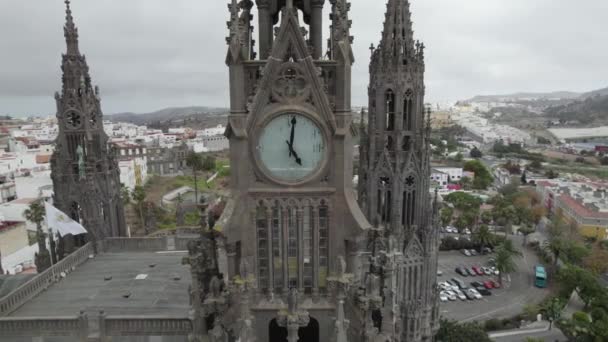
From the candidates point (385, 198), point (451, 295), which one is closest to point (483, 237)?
point (451, 295)

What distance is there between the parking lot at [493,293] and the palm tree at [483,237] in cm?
250

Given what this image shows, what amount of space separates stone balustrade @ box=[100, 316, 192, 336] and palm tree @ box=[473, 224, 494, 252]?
234 ft

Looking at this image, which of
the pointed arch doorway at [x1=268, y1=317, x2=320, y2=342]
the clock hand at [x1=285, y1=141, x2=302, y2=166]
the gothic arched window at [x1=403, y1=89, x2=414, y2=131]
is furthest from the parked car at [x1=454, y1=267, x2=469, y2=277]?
the clock hand at [x1=285, y1=141, x2=302, y2=166]

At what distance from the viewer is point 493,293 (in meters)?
63.4

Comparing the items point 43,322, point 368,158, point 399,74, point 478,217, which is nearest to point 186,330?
point 43,322

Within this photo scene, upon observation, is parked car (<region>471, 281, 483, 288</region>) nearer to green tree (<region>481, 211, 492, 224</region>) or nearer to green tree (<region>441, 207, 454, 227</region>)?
green tree (<region>441, 207, 454, 227</region>)

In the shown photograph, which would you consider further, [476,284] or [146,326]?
[476,284]

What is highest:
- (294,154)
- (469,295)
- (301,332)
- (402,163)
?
(294,154)

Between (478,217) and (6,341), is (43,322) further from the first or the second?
(478,217)

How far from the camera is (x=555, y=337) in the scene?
162 ft

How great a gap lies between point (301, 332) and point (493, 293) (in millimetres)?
59738

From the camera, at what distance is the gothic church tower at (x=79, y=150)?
97.6 ft

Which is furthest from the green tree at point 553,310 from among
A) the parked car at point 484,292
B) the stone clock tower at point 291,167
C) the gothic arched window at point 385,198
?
the stone clock tower at point 291,167

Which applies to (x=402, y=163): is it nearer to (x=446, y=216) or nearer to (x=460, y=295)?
(x=460, y=295)
